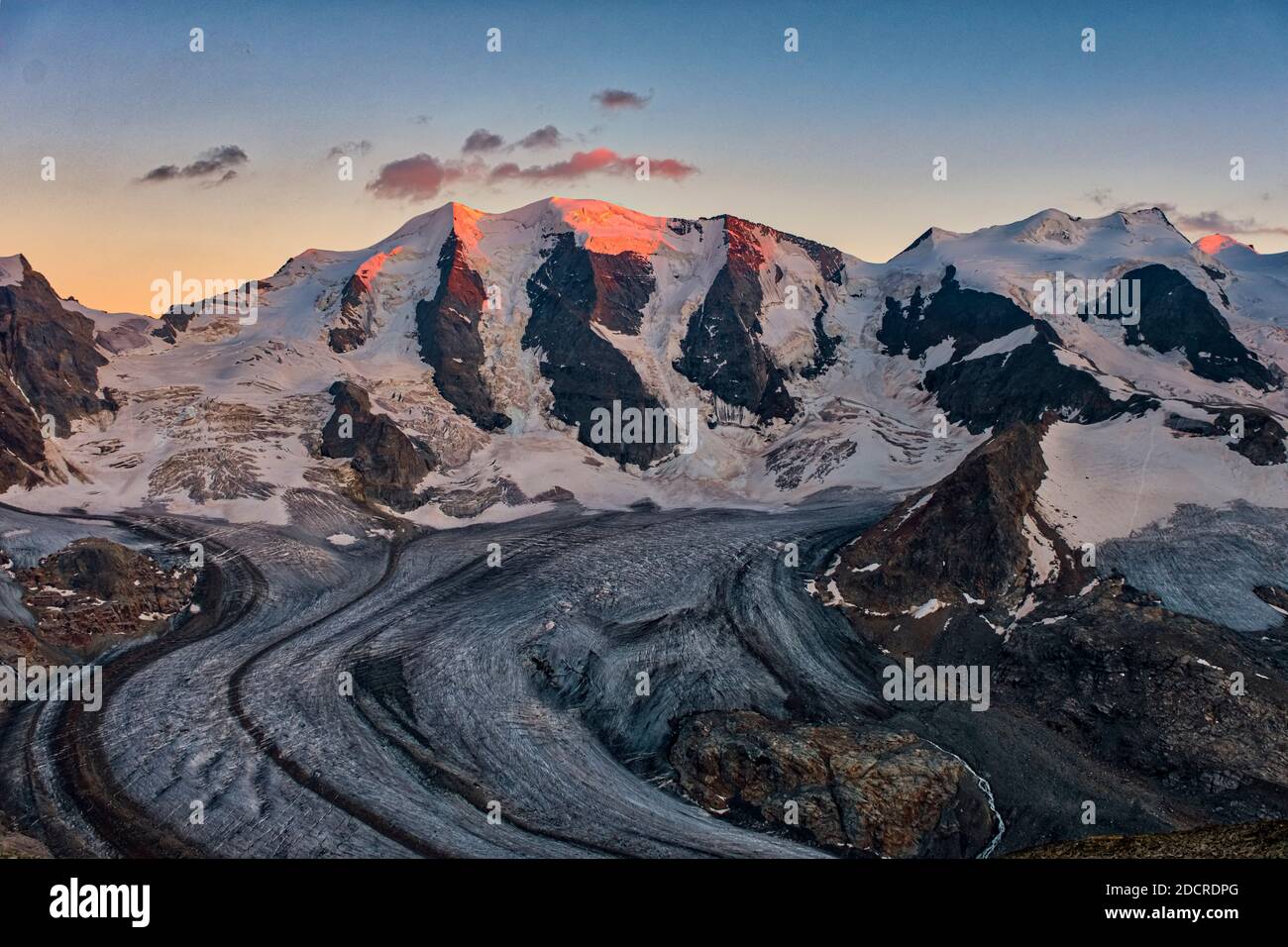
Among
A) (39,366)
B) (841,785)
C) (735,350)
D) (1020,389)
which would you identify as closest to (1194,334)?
(1020,389)

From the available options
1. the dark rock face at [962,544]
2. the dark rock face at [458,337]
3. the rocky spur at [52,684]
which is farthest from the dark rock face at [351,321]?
the dark rock face at [962,544]

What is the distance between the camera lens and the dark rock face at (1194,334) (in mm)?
128875

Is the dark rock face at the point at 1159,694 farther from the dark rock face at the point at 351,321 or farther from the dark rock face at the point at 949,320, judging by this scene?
the dark rock face at the point at 351,321

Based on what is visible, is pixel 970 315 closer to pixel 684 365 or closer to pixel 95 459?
pixel 684 365

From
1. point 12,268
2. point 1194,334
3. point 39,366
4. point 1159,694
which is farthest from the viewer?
point 1194,334

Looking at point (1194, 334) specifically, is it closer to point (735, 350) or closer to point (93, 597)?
point (735, 350)

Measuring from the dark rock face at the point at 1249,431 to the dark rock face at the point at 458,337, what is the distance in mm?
79554

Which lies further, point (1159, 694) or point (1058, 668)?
point (1058, 668)

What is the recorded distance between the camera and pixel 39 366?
360 ft

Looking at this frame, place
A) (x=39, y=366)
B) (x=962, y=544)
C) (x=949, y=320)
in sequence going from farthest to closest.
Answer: (x=949, y=320) → (x=39, y=366) → (x=962, y=544)

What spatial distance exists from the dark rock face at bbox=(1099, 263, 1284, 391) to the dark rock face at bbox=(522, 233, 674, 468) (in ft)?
233

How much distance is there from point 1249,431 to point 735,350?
7178 centimetres

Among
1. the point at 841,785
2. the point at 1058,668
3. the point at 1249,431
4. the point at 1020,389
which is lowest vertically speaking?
the point at 841,785

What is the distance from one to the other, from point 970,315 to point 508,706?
107830 mm
